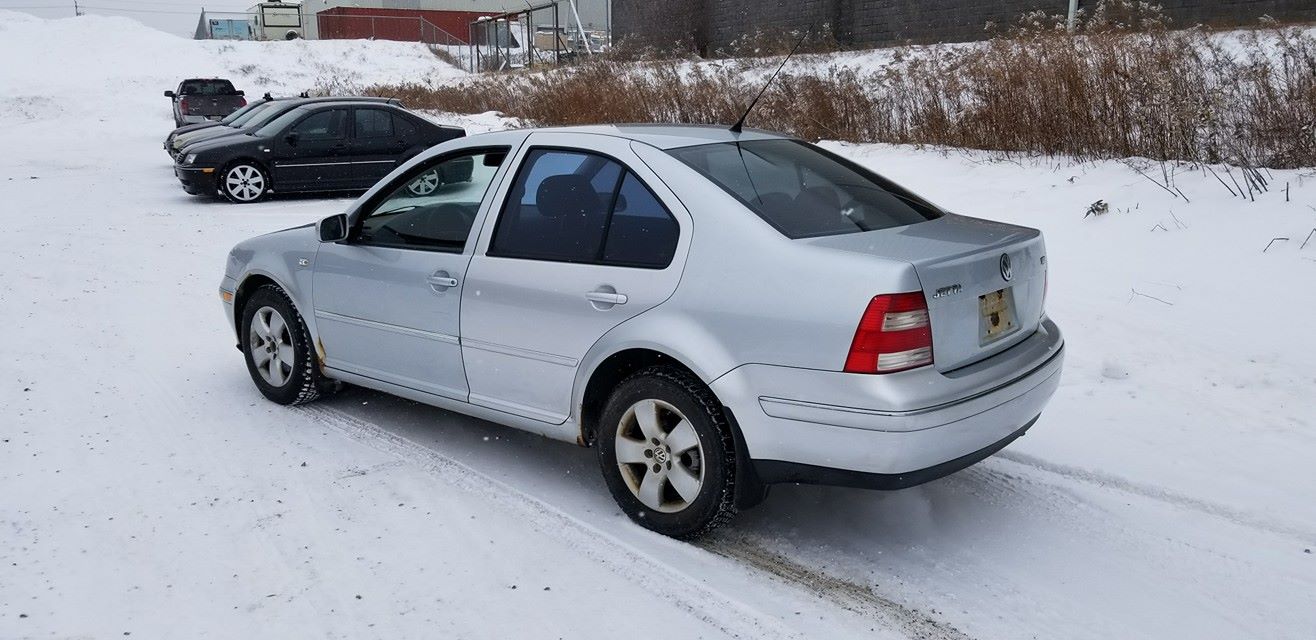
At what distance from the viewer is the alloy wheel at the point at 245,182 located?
14.4 meters

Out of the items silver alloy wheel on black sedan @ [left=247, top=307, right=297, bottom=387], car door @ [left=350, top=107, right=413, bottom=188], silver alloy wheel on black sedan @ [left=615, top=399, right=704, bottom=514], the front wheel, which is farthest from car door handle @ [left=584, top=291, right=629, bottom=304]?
car door @ [left=350, top=107, right=413, bottom=188]

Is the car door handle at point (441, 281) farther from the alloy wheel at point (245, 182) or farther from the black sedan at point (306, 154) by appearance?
the alloy wheel at point (245, 182)

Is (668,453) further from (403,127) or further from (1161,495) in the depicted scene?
(403,127)

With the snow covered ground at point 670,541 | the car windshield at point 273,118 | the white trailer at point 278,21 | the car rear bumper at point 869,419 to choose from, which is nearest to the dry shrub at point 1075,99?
the snow covered ground at point 670,541

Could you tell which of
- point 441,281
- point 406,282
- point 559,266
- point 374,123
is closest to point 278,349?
point 406,282

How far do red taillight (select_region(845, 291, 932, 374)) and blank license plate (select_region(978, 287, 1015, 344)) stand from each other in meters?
0.42

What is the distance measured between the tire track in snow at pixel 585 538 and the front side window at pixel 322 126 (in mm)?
10200

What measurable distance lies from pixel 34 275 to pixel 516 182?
6729 millimetres

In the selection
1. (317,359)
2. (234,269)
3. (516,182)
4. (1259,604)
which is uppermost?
(516,182)

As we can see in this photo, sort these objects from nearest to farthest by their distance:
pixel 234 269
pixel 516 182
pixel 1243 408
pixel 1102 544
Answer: pixel 1102 544 < pixel 516 182 < pixel 1243 408 < pixel 234 269

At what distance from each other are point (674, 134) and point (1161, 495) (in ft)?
8.60

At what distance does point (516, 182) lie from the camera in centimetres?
457

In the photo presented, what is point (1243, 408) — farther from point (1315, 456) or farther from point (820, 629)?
point (820, 629)

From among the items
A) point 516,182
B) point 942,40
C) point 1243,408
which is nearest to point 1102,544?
point 1243,408
